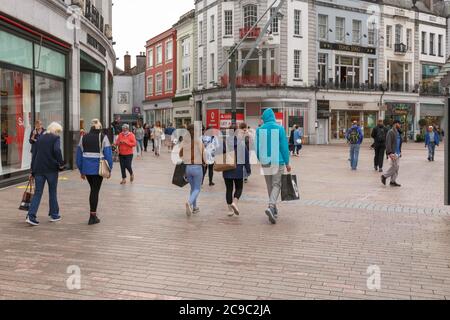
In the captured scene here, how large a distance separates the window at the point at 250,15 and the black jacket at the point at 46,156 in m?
37.0

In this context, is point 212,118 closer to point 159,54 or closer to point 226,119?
point 226,119

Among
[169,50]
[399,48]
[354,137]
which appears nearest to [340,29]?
[399,48]

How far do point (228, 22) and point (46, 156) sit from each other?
125 ft

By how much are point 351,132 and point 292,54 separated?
998 inches

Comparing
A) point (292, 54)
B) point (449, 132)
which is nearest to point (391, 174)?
point (449, 132)

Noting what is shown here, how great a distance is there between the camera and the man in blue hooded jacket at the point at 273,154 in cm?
930

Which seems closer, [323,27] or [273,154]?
[273,154]

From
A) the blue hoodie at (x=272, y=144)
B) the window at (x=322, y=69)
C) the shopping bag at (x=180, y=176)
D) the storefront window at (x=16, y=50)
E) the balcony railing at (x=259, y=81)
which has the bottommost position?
the shopping bag at (x=180, y=176)

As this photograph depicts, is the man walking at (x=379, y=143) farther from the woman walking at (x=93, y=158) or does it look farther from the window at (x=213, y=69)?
the window at (x=213, y=69)

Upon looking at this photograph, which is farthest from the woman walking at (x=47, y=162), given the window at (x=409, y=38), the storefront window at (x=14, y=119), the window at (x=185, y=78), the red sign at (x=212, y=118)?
Result: the window at (x=409, y=38)

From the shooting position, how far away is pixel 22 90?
1512cm

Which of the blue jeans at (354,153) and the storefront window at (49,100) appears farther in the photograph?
the blue jeans at (354,153)

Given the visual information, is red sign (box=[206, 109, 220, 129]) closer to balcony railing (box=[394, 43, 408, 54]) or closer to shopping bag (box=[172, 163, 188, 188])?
balcony railing (box=[394, 43, 408, 54])

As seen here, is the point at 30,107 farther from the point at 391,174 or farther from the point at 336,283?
the point at 336,283
